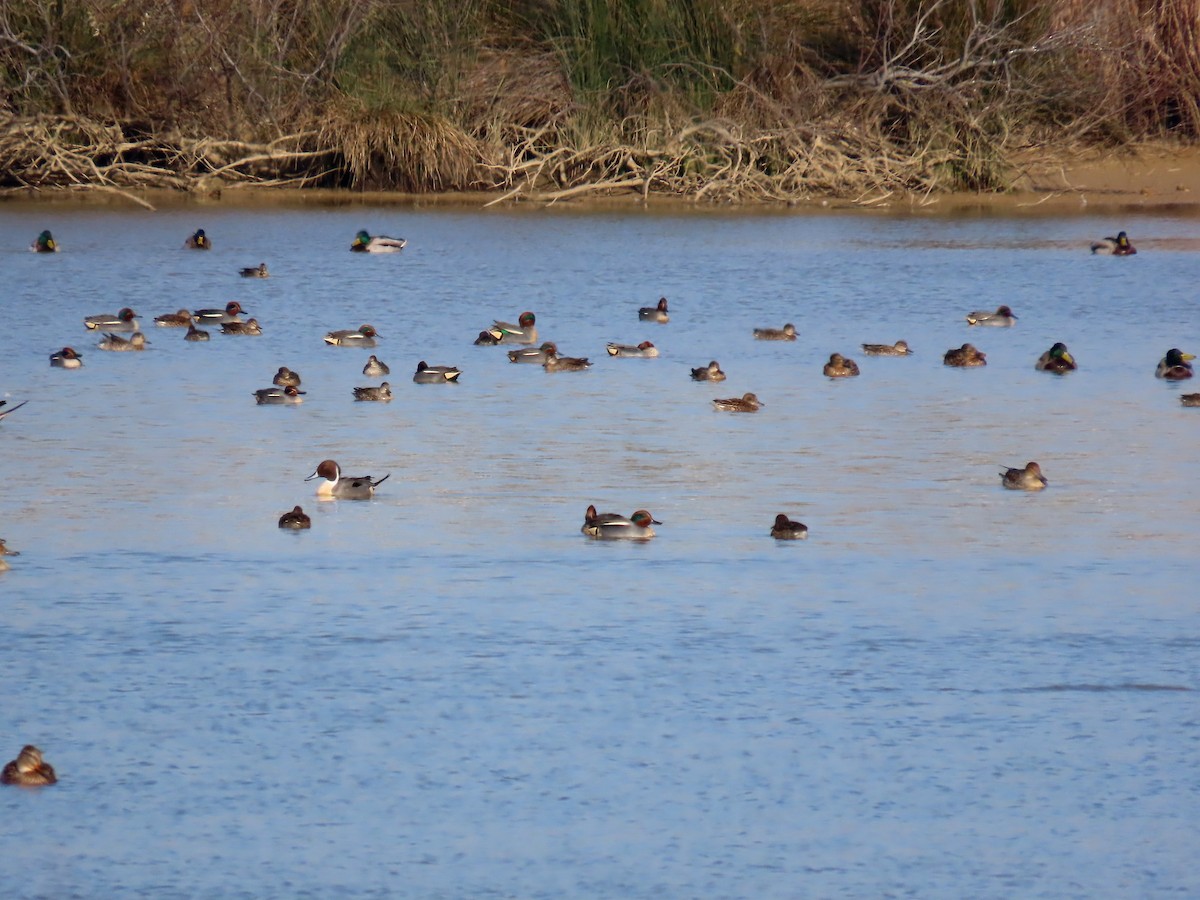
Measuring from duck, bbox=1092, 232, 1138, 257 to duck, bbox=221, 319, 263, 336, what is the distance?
34.5 ft

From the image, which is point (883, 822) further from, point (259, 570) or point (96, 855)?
point (259, 570)

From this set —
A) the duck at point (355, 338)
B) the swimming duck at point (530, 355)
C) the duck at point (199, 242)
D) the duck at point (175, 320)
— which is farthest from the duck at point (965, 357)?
the duck at point (199, 242)

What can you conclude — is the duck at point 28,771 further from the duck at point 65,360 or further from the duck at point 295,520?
the duck at point 65,360

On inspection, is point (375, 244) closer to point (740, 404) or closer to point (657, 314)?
point (657, 314)

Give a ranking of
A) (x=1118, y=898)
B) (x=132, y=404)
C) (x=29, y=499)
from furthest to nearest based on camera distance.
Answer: (x=132, y=404) → (x=29, y=499) → (x=1118, y=898)

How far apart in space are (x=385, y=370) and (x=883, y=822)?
9.98 metres

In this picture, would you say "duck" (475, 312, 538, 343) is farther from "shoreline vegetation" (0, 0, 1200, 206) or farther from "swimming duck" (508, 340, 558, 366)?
"shoreline vegetation" (0, 0, 1200, 206)

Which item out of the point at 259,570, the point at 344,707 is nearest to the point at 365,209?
the point at 259,570

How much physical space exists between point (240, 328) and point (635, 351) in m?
3.81

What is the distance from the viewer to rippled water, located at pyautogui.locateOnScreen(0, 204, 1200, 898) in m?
7.57

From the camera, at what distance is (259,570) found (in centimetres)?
1110

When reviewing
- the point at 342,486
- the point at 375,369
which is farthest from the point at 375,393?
the point at 342,486

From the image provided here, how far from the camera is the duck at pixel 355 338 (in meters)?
18.9

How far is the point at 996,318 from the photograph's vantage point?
20344 mm
